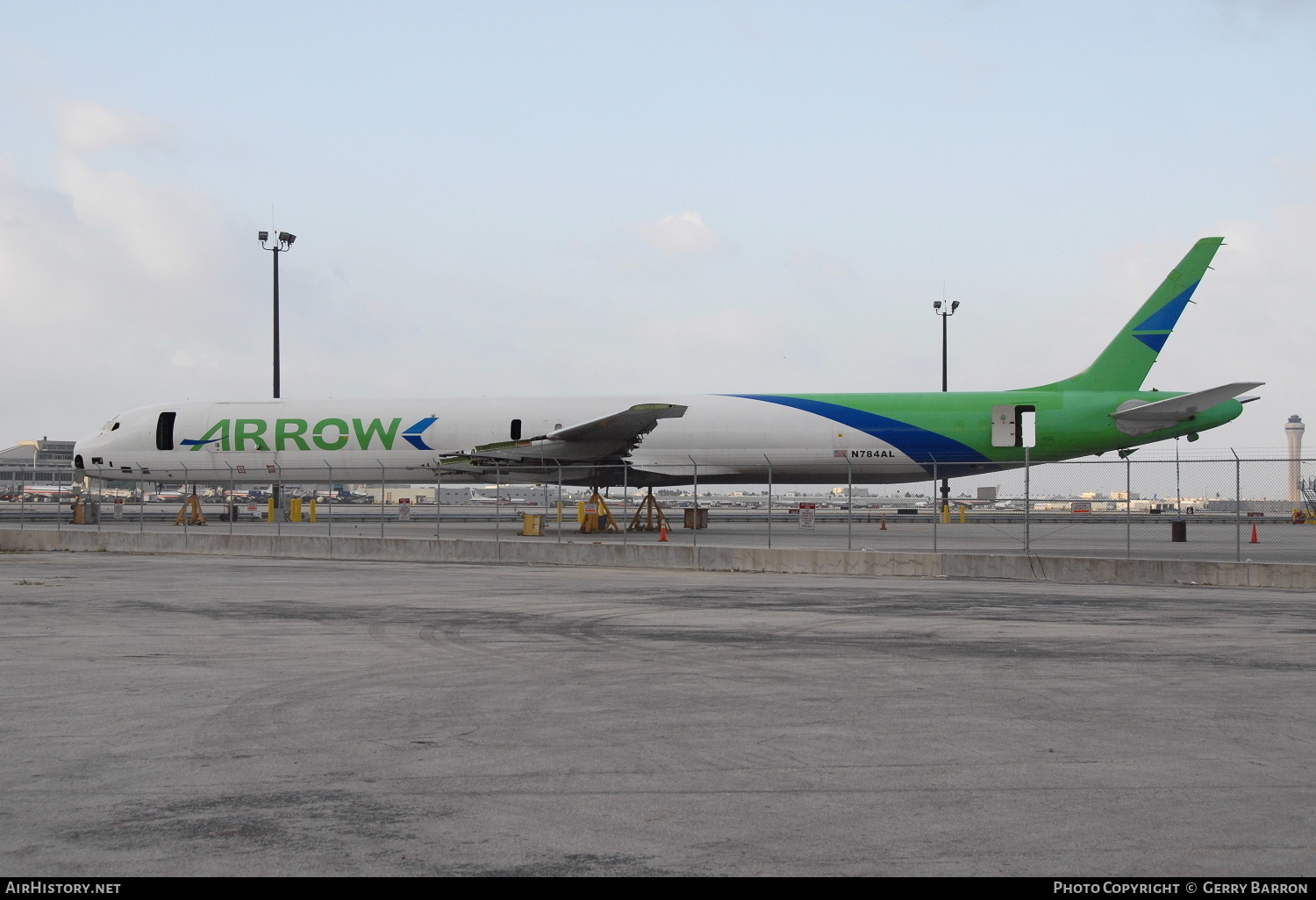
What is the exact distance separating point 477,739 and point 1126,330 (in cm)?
2943

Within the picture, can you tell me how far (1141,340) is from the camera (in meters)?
31.4

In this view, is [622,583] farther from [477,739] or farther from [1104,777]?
[1104,777]

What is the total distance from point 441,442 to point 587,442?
4.71 m

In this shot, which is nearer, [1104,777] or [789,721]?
[1104,777]

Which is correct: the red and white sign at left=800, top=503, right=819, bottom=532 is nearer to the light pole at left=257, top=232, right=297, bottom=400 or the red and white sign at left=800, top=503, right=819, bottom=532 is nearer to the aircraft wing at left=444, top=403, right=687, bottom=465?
the aircraft wing at left=444, top=403, right=687, bottom=465

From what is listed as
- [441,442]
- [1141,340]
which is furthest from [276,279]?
[1141,340]

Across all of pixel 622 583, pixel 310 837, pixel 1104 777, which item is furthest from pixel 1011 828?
pixel 622 583

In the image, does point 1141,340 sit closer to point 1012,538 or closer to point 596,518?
point 1012,538

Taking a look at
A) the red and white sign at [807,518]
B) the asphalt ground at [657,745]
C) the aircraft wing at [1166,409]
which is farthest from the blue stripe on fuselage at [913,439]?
the asphalt ground at [657,745]

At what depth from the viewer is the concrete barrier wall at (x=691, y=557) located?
57.8 feet

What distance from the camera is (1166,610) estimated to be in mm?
13312

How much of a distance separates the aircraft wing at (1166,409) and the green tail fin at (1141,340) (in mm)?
1156

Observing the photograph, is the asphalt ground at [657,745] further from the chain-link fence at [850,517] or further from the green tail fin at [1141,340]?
the green tail fin at [1141,340]

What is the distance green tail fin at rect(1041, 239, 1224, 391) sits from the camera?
31.2 meters
